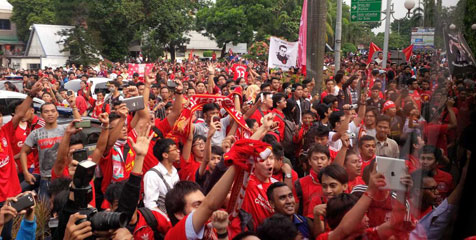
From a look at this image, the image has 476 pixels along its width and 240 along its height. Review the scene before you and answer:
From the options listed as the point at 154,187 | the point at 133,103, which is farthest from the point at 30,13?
the point at 154,187

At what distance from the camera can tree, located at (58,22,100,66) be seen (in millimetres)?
35094

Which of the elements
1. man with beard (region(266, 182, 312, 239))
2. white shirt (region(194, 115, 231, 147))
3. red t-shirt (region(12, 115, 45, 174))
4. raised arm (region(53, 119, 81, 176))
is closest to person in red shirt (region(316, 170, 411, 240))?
man with beard (region(266, 182, 312, 239))

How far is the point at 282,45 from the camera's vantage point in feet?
37.2

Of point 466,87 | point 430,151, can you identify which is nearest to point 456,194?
point 430,151

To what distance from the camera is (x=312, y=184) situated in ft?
12.9

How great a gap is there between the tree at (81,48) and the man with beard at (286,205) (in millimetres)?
33814

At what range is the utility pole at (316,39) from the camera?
34.3 feet

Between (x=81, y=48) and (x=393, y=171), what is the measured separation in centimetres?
3679

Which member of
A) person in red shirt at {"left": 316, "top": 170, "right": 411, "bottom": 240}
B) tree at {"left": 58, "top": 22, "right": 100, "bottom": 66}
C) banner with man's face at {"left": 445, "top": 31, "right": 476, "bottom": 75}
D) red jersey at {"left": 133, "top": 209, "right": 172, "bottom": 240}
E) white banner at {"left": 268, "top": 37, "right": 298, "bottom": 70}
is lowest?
red jersey at {"left": 133, "top": 209, "right": 172, "bottom": 240}

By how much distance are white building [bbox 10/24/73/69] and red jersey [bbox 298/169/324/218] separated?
3800cm

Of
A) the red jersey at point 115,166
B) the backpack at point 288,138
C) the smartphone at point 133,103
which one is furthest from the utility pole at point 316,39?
the smartphone at point 133,103

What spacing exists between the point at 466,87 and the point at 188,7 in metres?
43.3

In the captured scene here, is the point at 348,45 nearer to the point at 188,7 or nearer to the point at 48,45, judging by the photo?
the point at 188,7

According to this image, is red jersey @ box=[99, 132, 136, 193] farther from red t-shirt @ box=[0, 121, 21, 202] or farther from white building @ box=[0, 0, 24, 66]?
white building @ box=[0, 0, 24, 66]
